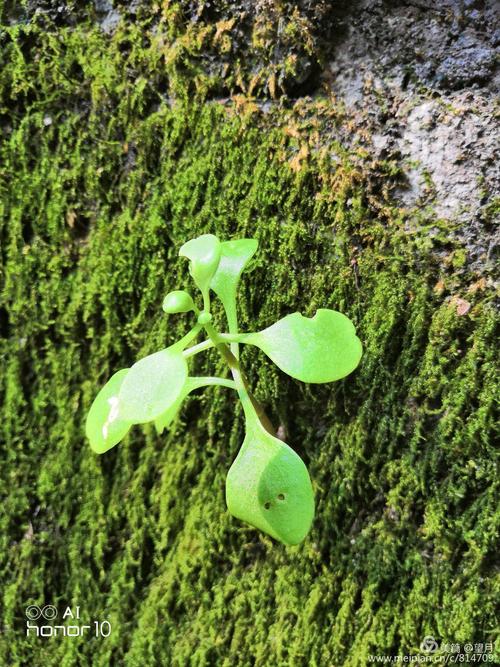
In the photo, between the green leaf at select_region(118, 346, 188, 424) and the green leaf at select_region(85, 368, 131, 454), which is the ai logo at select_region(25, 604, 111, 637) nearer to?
the green leaf at select_region(85, 368, 131, 454)

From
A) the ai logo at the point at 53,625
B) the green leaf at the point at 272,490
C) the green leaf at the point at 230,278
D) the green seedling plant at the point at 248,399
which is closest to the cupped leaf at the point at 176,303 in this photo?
the green seedling plant at the point at 248,399

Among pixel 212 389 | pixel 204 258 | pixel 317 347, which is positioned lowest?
pixel 212 389

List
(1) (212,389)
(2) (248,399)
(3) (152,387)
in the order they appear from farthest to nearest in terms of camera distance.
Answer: (1) (212,389)
(2) (248,399)
(3) (152,387)

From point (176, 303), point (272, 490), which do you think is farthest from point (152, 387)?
point (272, 490)

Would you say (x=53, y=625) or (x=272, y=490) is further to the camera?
(x=53, y=625)

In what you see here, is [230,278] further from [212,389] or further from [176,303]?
[212,389]

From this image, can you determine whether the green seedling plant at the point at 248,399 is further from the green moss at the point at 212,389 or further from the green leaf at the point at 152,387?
the green moss at the point at 212,389

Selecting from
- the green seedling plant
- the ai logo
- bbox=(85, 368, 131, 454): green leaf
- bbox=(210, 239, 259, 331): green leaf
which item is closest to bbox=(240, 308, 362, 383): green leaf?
the green seedling plant
